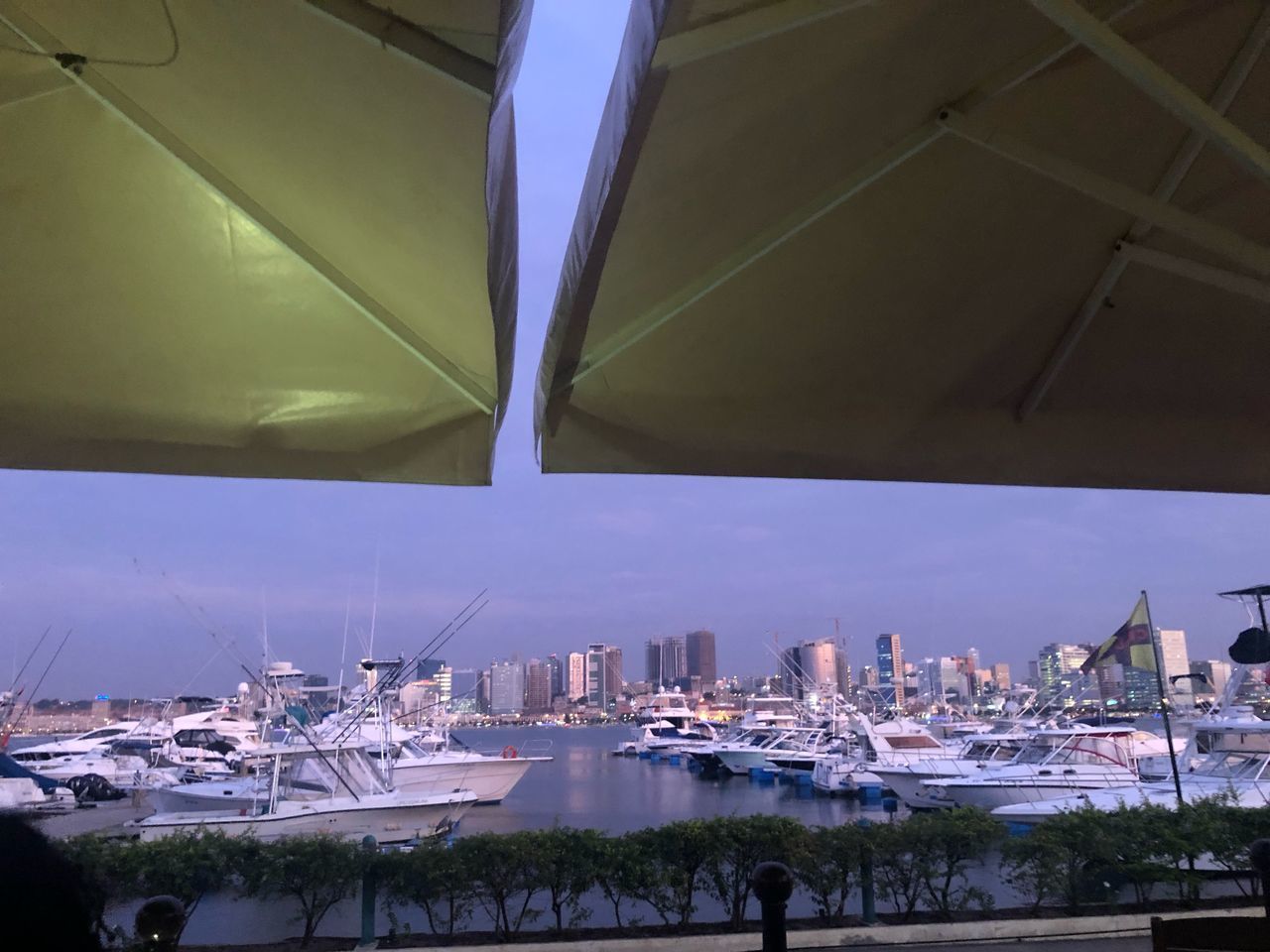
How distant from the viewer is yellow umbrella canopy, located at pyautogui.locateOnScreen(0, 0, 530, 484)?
1479mm

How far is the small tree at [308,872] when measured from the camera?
5359 mm

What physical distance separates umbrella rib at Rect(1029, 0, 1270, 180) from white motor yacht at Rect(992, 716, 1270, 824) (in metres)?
14.1

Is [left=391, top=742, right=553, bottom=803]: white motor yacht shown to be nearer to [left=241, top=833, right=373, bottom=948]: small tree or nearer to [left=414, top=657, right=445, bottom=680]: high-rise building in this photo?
[left=414, top=657, right=445, bottom=680]: high-rise building

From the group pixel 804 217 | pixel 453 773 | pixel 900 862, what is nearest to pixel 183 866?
pixel 900 862

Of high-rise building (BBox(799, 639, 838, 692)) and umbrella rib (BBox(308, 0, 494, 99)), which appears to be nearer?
umbrella rib (BBox(308, 0, 494, 99))

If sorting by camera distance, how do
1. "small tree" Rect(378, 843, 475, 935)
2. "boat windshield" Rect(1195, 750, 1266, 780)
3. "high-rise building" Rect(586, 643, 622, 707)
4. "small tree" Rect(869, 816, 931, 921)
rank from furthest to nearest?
"high-rise building" Rect(586, 643, 622, 707)
"boat windshield" Rect(1195, 750, 1266, 780)
"small tree" Rect(869, 816, 931, 921)
"small tree" Rect(378, 843, 475, 935)

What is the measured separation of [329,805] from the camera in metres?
14.4

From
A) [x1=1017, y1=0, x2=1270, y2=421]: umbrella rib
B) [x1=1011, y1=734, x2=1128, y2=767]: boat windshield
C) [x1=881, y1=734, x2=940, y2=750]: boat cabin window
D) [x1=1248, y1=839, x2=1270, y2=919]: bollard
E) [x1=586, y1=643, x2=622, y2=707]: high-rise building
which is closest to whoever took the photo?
[x1=1017, y1=0, x2=1270, y2=421]: umbrella rib

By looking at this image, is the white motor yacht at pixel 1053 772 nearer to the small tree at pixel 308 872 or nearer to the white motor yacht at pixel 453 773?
the white motor yacht at pixel 453 773

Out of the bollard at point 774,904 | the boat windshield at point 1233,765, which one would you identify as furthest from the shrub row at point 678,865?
the boat windshield at point 1233,765

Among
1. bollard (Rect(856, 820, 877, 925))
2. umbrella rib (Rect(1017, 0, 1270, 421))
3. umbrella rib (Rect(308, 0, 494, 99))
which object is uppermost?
umbrella rib (Rect(1017, 0, 1270, 421))

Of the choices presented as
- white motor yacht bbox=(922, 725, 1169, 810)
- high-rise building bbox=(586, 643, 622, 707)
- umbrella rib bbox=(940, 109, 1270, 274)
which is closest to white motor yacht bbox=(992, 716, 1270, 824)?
white motor yacht bbox=(922, 725, 1169, 810)

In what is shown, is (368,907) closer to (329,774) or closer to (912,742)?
(329,774)

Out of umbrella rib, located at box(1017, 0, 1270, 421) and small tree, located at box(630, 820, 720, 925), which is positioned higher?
umbrella rib, located at box(1017, 0, 1270, 421)
